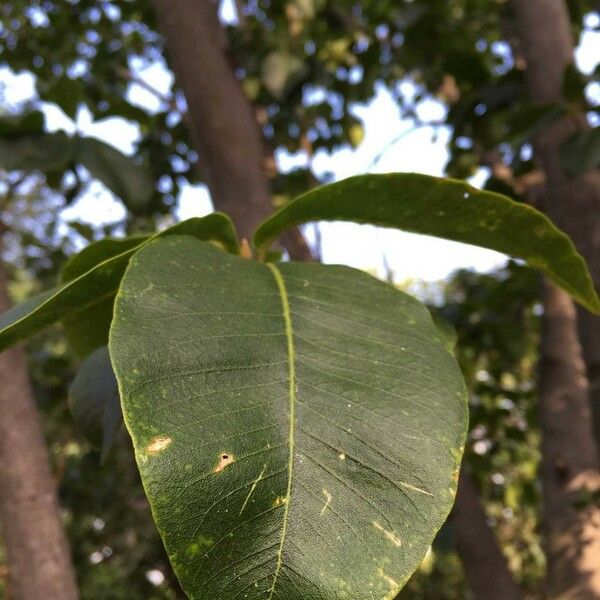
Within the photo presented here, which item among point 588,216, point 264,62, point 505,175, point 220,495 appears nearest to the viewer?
point 220,495

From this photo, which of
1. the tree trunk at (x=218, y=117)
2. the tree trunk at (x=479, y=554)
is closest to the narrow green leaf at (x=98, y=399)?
the tree trunk at (x=218, y=117)

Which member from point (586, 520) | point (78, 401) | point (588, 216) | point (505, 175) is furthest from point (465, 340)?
point (78, 401)

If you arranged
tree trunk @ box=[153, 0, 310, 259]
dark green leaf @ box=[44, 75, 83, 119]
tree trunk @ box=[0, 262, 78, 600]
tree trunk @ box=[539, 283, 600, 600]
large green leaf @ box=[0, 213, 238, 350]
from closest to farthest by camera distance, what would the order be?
large green leaf @ box=[0, 213, 238, 350] → tree trunk @ box=[0, 262, 78, 600] → tree trunk @ box=[153, 0, 310, 259] → dark green leaf @ box=[44, 75, 83, 119] → tree trunk @ box=[539, 283, 600, 600]

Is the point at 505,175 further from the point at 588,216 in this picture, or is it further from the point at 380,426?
the point at 380,426

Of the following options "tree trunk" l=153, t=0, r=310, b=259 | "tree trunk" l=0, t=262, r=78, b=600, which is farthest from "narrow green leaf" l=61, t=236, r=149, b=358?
"tree trunk" l=153, t=0, r=310, b=259

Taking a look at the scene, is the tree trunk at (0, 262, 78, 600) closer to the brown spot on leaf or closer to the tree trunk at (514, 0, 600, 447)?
the brown spot on leaf

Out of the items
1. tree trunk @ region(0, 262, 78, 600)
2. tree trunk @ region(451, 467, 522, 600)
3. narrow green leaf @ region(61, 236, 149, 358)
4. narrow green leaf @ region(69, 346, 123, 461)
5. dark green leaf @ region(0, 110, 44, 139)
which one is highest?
dark green leaf @ region(0, 110, 44, 139)
